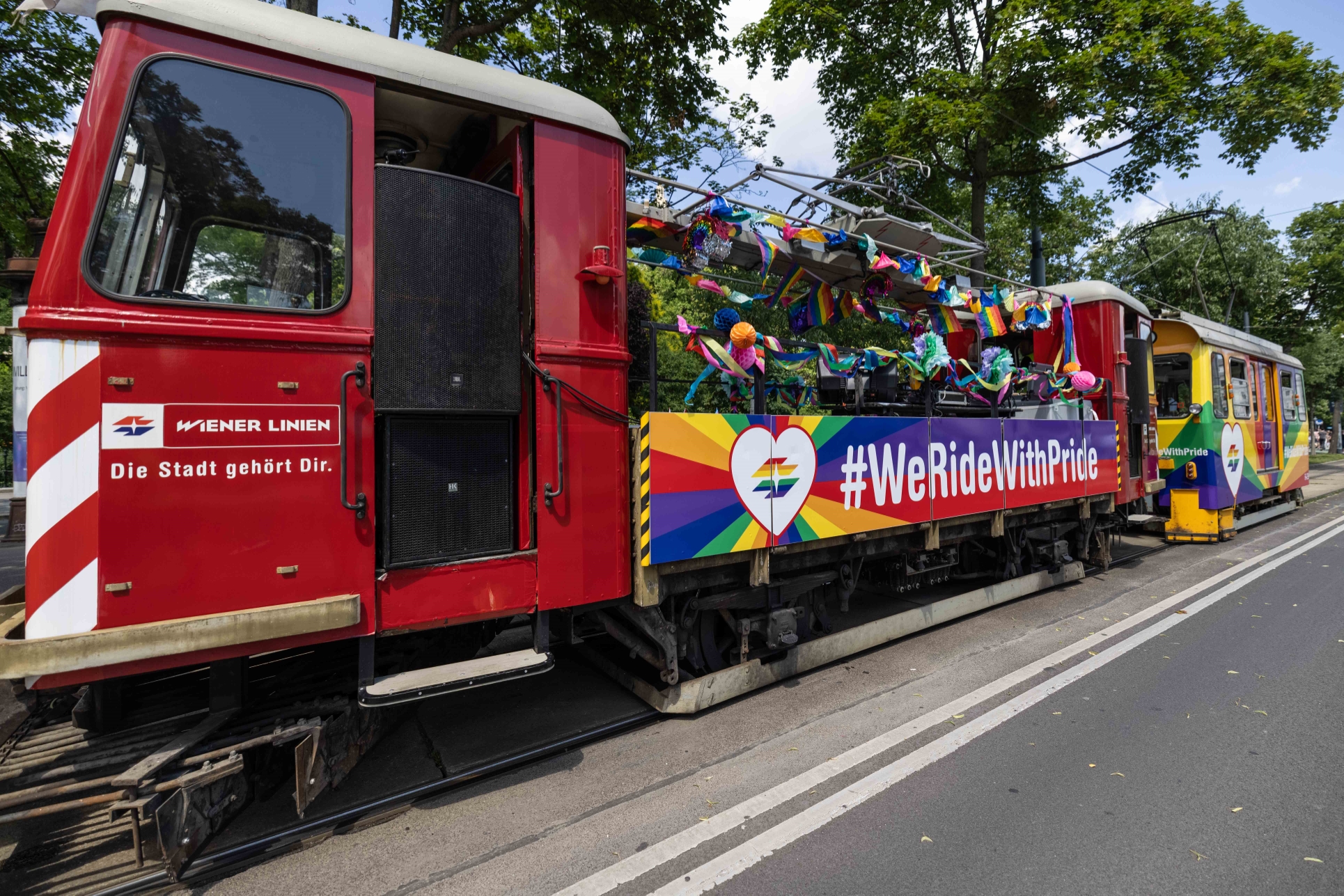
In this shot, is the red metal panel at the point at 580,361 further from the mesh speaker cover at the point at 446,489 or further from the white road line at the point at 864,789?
the white road line at the point at 864,789

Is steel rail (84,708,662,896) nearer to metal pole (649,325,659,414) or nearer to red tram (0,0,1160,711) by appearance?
red tram (0,0,1160,711)

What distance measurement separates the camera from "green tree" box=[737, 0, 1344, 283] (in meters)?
10.4

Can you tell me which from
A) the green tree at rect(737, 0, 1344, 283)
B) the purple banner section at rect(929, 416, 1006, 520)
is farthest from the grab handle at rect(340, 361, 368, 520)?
the green tree at rect(737, 0, 1344, 283)

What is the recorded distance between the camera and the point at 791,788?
330cm

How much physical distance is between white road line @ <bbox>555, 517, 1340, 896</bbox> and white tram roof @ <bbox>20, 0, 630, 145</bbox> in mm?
3560

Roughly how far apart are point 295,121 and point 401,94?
0.56 m

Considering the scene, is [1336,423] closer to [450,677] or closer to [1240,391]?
[1240,391]

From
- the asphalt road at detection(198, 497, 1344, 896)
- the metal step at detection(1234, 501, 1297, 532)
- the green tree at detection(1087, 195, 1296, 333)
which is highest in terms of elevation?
the green tree at detection(1087, 195, 1296, 333)

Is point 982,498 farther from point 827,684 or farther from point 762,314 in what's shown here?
point 762,314

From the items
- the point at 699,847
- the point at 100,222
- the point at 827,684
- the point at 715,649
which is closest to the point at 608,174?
the point at 100,222

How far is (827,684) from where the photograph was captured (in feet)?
15.3

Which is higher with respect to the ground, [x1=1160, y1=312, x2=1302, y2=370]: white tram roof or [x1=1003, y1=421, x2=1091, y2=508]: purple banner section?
[x1=1160, y1=312, x2=1302, y2=370]: white tram roof

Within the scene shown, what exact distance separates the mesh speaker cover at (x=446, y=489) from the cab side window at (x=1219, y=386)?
1187 centimetres

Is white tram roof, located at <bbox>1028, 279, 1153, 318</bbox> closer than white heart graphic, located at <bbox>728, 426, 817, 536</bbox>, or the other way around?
white heart graphic, located at <bbox>728, 426, 817, 536</bbox>
